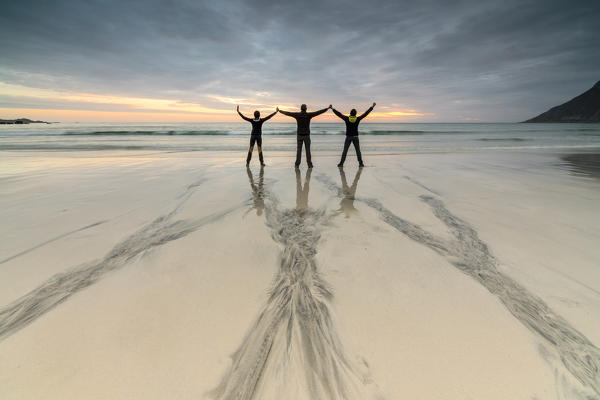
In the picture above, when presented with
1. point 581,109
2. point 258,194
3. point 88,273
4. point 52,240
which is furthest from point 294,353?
point 581,109

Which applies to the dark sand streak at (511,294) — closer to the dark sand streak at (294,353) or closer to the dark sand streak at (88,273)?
the dark sand streak at (294,353)

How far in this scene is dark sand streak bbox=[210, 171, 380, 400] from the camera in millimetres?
1604

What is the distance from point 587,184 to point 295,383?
9.55m

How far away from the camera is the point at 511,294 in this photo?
251 cm

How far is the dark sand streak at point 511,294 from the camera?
180 centimetres

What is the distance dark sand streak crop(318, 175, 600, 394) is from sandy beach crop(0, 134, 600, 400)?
0.05ft

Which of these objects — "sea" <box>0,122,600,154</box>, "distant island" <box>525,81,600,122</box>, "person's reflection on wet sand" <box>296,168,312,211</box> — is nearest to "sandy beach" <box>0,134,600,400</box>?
"person's reflection on wet sand" <box>296,168,312,211</box>

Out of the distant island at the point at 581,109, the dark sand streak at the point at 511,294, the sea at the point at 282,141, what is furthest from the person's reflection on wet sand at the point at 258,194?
the distant island at the point at 581,109

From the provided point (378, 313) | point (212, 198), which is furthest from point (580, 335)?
point (212, 198)

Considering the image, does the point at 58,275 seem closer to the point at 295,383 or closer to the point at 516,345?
the point at 295,383

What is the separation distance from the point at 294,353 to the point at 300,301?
0.58 meters

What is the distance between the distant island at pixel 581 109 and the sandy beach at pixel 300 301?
694 feet

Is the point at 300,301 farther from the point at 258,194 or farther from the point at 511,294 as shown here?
the point at 258,194

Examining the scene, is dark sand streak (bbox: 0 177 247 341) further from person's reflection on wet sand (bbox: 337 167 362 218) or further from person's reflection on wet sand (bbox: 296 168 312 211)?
person's reflection on wet sand (bbox: 337 167 362 218)
